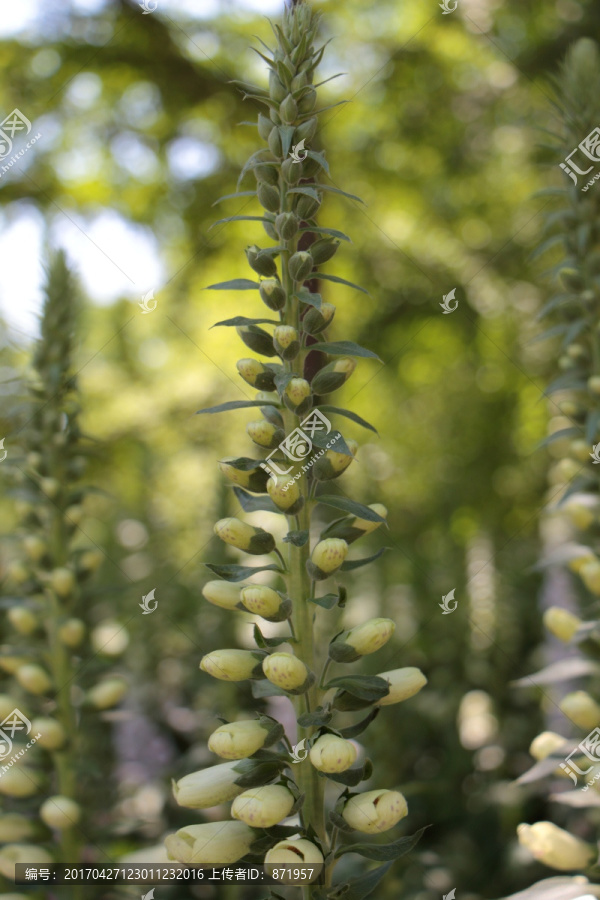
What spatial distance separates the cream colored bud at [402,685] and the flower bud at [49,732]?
85cm

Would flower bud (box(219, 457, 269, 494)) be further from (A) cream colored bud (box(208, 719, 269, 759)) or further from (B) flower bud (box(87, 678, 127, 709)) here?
(B) flower bud (box(87, 678, 127, 709))

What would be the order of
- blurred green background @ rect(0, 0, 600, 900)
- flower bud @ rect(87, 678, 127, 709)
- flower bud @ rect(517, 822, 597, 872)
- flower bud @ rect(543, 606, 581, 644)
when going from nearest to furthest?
1. flower bud @ rect(517, 822, 597, 872)
2. flower bud @ rect(543, 606, 581, 644)
3. flower bud @ rect(87, 678, 127, 709)
4. blurred green background @ rect(0, 0, 600, 900)

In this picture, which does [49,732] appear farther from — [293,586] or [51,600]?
[293,586]

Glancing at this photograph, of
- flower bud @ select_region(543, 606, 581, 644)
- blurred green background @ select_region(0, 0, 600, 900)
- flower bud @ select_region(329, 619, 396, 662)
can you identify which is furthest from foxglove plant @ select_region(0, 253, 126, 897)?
blurred green background @ select_region(0, 0, 600, 900)

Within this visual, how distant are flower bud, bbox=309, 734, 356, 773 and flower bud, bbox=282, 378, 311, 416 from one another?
1.29 feet

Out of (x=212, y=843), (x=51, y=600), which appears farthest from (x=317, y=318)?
(x=51, y=600)

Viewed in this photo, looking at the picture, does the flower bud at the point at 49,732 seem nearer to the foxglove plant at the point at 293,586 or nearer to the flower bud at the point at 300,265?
the foxglove plant at the point at 293,586

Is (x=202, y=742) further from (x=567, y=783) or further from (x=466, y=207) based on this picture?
(x=466, y=207)

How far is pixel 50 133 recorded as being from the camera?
14.3 feet

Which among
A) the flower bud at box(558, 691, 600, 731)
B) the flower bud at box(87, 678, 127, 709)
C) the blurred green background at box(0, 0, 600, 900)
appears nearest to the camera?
the flower bud at box(558, 691, 600, 731)

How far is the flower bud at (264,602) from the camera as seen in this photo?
841 millimetres

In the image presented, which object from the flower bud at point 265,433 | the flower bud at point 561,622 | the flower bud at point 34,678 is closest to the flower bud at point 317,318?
the flower bud at point 265,433

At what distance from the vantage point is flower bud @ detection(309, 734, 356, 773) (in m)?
0.78

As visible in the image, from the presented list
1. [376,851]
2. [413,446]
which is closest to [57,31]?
[413,446]
